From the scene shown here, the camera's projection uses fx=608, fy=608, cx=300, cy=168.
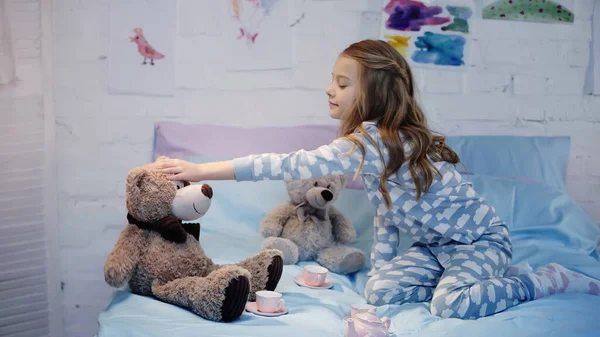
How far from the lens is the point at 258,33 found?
7.62ft

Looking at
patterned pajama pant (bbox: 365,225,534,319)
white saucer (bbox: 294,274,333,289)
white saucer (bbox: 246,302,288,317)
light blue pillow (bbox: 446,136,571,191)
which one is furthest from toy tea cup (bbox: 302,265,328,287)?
light blue pillow (bbox: 446,136,571,191)

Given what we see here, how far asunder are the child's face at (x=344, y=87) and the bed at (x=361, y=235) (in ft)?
1.61

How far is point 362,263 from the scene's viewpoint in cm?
185

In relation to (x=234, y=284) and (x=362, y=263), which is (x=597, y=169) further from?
(x=234, y=284)

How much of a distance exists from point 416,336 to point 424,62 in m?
1.42

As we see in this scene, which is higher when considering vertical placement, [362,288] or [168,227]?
[168,227]

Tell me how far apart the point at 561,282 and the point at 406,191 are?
45 cm

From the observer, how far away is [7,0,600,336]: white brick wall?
7.41 feet

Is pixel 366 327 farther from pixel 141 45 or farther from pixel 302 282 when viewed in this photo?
pixel 141 45

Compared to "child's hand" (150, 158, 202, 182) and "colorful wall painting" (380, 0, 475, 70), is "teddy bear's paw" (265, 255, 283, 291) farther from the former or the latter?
"colorful wall painting" (380, 0, 475, 70)

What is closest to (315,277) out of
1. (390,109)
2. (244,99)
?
(390,109)

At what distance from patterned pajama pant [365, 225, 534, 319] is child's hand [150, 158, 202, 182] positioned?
0.54m

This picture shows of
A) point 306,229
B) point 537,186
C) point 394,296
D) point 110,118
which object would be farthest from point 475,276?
point 110,118

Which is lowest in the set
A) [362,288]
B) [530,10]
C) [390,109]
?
[362,288]
